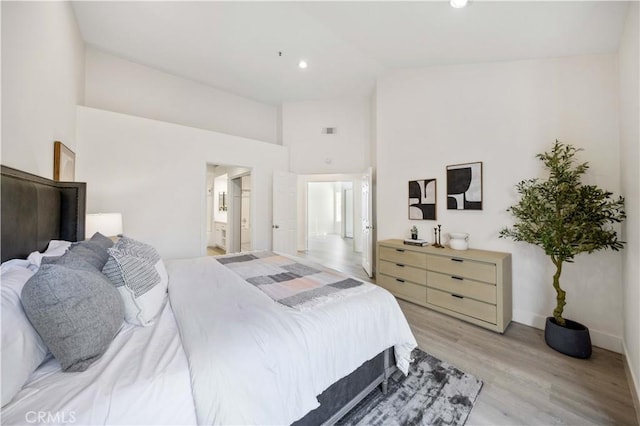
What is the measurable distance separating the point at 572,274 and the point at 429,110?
99.6 inches

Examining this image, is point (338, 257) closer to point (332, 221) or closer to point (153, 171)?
point (153, 171)

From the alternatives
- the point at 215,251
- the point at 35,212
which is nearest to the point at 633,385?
the point at 35,212

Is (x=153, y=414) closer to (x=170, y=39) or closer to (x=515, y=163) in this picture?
(x=515, y=163)

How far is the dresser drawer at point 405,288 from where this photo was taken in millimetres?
3066

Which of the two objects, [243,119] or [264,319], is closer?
[264,319]

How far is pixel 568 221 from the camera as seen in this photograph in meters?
2.17

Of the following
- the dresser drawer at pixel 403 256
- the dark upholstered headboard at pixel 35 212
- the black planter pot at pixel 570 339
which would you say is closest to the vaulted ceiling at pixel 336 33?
the dark upholstered headboard at pixel 35 212

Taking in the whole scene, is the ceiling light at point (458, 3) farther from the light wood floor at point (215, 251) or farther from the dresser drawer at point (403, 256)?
the light wood floor at point (215, 251)

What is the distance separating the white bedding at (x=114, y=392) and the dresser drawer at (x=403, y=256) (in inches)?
110

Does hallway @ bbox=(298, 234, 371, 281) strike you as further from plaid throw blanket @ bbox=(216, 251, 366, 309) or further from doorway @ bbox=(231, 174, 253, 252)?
plaid throw blanket @ bbox=(216, 251, 366, 309)

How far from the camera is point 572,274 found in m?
2.44

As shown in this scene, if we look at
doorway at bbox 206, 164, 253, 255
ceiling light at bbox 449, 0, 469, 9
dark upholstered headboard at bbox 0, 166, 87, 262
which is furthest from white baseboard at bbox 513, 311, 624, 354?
doorway at bbox 206, 164, 253, 255

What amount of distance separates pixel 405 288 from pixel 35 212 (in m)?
3.56

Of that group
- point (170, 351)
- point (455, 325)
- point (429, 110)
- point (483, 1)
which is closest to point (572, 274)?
point (455, 325)
